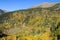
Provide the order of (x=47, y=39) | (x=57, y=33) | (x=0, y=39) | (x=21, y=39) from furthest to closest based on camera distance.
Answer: (x=47, y=39)
(x=57, y=33)
(x=21, y=39)
(x=0, y=39)

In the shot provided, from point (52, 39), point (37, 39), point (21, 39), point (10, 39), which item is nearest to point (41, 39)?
point (37, 39)

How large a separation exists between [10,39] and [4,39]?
2053 mm

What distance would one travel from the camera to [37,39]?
292 feet

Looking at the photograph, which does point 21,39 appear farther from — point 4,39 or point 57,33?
point 57,33

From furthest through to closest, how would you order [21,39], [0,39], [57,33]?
[57,33] → [21,39] → [0,39]

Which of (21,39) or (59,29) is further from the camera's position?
(59,29)

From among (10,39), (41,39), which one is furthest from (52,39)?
(10,39)

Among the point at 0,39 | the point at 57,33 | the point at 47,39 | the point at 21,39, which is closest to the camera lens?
the point at 0,39

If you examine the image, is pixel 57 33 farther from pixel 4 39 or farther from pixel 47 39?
pixel 4 39

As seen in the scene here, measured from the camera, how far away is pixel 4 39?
207ft

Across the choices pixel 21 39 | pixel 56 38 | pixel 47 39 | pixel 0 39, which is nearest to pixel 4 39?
pixel 0 39

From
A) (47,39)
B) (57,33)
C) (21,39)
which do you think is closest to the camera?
(21,39)

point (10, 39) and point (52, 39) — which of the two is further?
point (52, 39)

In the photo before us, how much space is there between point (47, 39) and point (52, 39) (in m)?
6.37
